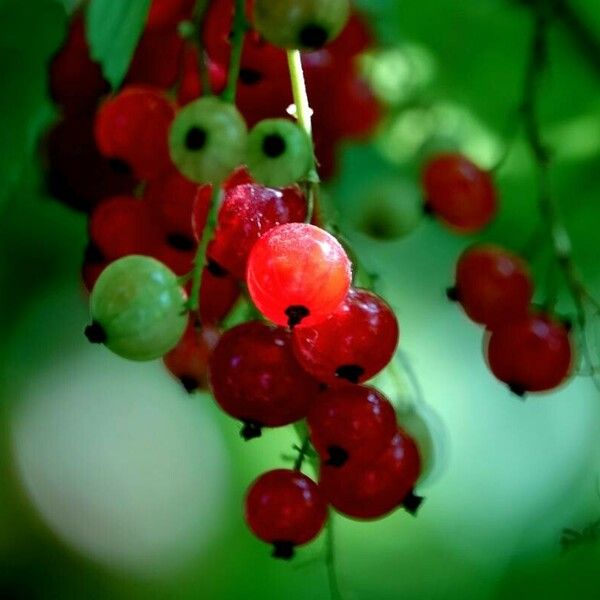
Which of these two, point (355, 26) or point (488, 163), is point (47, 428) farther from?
point (355, 26)

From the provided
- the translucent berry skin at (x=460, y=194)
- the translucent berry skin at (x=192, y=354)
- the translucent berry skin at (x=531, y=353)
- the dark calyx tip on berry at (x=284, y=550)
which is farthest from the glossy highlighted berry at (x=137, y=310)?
the translucent berry skin at (x=460, y=194)

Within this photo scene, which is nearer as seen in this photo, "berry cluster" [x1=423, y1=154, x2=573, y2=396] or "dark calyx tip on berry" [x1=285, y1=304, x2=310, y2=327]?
"dark calyx tip on berry" [x1=285, y1=304, x2=310, y2=327]

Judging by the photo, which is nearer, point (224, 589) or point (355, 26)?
point (355, 26)

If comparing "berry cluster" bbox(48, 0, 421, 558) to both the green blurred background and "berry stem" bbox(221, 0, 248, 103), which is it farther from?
the green blurred background

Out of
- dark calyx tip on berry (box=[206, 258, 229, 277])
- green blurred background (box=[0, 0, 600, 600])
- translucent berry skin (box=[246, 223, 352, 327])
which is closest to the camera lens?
translucent berry skin (box=[246, 223, 352, 327])

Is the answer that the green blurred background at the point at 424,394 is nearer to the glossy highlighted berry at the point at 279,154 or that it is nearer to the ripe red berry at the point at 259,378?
the ripe red berry at the point at 259,378

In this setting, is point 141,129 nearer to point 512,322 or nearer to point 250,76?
point 250,76

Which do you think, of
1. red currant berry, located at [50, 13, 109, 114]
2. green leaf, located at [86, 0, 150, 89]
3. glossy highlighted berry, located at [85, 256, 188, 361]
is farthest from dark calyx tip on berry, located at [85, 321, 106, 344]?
red currant berry, located at [50, 13, 109, 114]

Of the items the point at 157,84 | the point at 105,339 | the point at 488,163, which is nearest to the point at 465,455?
the point at 488,163
